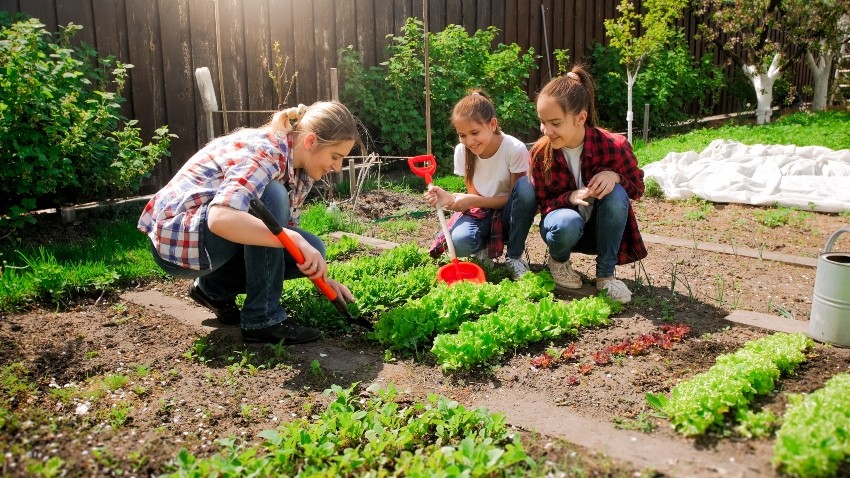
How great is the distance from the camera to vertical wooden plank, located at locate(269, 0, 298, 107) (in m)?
7.32

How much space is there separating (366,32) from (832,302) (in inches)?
251

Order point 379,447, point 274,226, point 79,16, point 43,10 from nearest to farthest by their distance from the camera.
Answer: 1. point 379,447
2. point 274,226
3. point 43,10
4. point 79,16

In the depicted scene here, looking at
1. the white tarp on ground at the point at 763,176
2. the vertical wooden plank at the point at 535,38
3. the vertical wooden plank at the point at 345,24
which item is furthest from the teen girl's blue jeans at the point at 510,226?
the vertical wooden plank at the point at 535,38

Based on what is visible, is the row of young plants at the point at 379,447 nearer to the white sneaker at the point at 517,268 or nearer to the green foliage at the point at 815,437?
the green foliage at the point at 815,437

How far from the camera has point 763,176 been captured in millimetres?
6582

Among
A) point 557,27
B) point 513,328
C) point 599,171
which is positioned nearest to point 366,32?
point 557,27

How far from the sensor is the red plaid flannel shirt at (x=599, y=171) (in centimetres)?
390

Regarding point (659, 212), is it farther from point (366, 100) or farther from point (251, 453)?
point (251, 453)

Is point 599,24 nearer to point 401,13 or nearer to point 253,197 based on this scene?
point 401,13

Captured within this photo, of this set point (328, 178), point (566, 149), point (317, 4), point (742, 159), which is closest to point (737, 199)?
point (742, 159)

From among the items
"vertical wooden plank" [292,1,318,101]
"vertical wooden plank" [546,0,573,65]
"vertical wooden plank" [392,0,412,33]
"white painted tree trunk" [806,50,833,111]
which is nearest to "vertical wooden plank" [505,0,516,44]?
"vertical wooden plank" [546,0,573,65]

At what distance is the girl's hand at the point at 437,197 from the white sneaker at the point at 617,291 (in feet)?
→ 3.45

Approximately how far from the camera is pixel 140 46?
20.7 feet

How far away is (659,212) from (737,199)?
27.6 inches
